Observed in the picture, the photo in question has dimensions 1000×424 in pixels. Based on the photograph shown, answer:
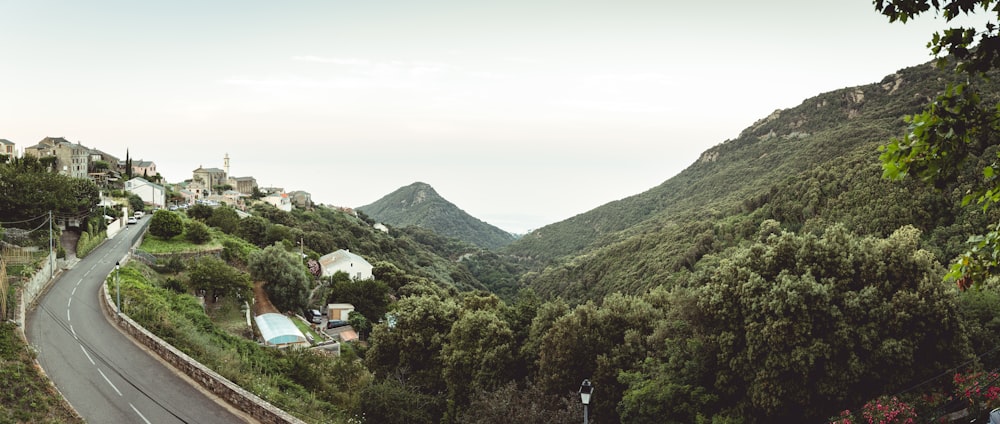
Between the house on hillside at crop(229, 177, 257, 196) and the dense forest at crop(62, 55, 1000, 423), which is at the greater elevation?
the house on hillside at crop(229, 177, 257, 196)

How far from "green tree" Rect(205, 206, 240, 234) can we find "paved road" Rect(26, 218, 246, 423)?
86.5 feet

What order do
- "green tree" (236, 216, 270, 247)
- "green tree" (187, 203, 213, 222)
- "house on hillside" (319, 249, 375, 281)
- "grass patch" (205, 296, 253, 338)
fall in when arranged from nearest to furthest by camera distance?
"grass patch" (205, 296, 253, 338) < "house on hillside" (319, 249, 375, 281) < "green tree" (187, 203, 213, 222) < "green tree" (236, 216, 270, 247)

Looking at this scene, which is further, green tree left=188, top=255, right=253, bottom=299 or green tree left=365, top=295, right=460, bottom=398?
green tree left=188, top=255, right=253, bottom=299

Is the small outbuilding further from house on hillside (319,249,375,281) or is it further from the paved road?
house on hillside (319,249,375,281)

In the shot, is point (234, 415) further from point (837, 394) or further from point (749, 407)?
point (837, 394)

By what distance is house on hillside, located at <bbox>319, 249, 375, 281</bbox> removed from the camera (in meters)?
47.2

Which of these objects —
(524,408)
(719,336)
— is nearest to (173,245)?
(524,408)

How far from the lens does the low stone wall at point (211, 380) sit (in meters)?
12.2

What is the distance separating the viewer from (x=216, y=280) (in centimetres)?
2817

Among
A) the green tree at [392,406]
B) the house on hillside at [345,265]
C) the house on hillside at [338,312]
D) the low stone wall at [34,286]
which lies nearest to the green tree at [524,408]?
the green tree at [392,406]

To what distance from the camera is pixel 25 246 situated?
27453 mm

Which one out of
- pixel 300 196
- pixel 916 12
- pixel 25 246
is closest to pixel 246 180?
pixel 300 196

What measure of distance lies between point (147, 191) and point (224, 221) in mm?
21659

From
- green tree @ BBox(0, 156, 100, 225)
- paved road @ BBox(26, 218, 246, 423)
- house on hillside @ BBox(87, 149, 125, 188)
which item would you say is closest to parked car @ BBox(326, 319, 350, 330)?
paved road @ BBox(26, 218, 246, 423)
